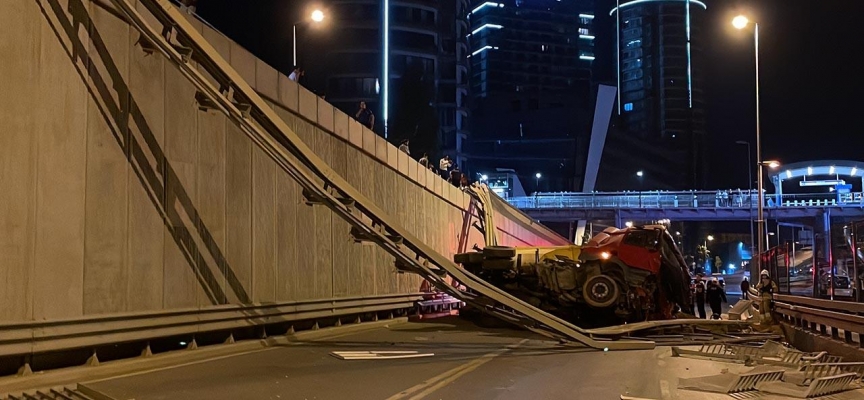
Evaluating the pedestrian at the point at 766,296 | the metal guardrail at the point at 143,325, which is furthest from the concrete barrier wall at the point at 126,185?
the pedestrian at the point at 766,296

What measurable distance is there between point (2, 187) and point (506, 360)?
7.09 m

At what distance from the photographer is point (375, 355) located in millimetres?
11305

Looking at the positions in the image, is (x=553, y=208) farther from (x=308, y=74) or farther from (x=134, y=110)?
(x=134, y=110)

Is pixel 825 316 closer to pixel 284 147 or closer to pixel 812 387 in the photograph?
pixel 812 387

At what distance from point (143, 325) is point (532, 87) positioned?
6016 inches

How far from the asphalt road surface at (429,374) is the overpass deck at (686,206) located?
55.7m

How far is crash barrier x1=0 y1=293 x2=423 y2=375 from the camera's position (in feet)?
26.3

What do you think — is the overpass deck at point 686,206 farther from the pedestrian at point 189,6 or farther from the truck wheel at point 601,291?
the pedestrian at point 189,6

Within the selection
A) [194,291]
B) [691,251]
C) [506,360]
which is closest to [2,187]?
[194,291]

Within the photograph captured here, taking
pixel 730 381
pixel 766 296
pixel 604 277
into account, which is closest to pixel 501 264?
pixel 604 277

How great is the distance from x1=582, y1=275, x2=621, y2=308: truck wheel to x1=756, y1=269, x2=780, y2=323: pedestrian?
5.14 meters

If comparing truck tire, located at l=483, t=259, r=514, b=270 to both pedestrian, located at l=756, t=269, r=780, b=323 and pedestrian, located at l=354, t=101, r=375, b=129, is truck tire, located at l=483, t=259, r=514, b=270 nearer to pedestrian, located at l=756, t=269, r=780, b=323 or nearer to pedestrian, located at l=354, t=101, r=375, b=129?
pedestrian, located at l=354, t=101, r=375, b=129

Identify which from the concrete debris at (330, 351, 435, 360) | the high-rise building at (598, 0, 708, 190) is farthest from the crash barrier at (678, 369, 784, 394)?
the high-rise building at (598, 0, 708, 190)

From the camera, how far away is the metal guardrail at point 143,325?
7949 millimetres
